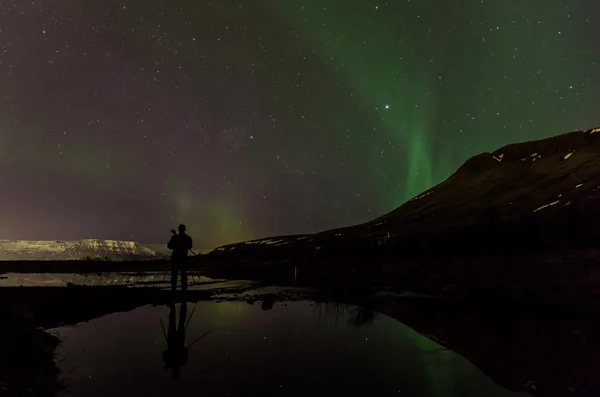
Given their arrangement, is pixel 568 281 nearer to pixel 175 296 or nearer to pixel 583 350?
pixel 583 350

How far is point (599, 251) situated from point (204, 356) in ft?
154

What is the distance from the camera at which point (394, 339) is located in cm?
968

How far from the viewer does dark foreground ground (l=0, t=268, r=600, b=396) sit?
6449 millimetres

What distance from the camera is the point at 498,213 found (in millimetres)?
91875

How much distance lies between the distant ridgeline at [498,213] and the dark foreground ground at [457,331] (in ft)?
144

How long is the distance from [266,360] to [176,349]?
2075mm

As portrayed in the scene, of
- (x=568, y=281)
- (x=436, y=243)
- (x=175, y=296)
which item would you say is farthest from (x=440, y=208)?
(x=175, y=296)

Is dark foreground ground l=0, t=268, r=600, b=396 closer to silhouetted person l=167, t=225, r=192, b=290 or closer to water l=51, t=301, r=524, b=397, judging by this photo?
water l=51, t=301, r=524, b=397

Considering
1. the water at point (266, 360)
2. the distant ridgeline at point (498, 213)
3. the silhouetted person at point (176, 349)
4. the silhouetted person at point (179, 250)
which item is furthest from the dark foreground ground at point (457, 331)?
the distant ridgeline at point (498, 213)

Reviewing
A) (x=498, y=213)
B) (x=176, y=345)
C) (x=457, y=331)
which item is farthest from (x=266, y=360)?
(x=498, y=213)

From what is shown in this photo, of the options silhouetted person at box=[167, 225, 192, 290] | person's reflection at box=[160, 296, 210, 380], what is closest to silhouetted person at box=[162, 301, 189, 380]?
person's reflection at box=[160, 296, 210, 380]

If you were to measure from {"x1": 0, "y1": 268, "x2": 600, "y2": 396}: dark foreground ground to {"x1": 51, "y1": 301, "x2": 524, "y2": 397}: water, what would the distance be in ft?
1.50

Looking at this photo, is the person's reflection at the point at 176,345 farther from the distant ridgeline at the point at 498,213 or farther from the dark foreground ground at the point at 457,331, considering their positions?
the distant ridgeline at the point at 498,213

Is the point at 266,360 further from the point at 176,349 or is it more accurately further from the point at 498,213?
the point at 498,213
